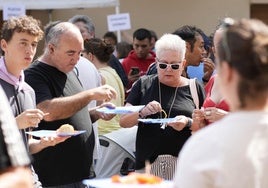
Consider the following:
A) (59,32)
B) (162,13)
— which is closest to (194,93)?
(59,32)

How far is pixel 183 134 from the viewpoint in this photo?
5039mm

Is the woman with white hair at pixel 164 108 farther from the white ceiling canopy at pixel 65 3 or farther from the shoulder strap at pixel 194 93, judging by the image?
the white ceiling canopy at pixel 65 3

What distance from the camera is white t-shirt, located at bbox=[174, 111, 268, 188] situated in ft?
7.54

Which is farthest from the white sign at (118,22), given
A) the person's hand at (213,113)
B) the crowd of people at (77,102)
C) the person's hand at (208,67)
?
the person's hand at (213,113)

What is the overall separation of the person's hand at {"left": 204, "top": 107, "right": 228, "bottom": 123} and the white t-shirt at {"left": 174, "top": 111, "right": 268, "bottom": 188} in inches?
78.6

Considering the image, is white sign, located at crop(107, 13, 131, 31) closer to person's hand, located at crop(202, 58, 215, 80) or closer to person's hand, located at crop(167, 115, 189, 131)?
person's hand, located at crop(202, 58, 215, 80)

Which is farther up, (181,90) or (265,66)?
(265,66)

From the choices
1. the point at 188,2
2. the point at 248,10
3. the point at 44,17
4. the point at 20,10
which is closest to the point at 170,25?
the point at 188,2

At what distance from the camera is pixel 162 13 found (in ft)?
43.1

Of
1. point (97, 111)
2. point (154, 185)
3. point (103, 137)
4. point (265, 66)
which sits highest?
point (265, 66)

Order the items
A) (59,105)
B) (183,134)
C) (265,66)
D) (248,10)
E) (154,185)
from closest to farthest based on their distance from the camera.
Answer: (265,66)
(154,185)
(59,105)
(183,134)
(248,10)

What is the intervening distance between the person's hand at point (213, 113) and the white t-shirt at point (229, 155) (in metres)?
2.00

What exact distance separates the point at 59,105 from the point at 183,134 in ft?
3.22

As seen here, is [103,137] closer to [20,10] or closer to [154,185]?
[154,185]
